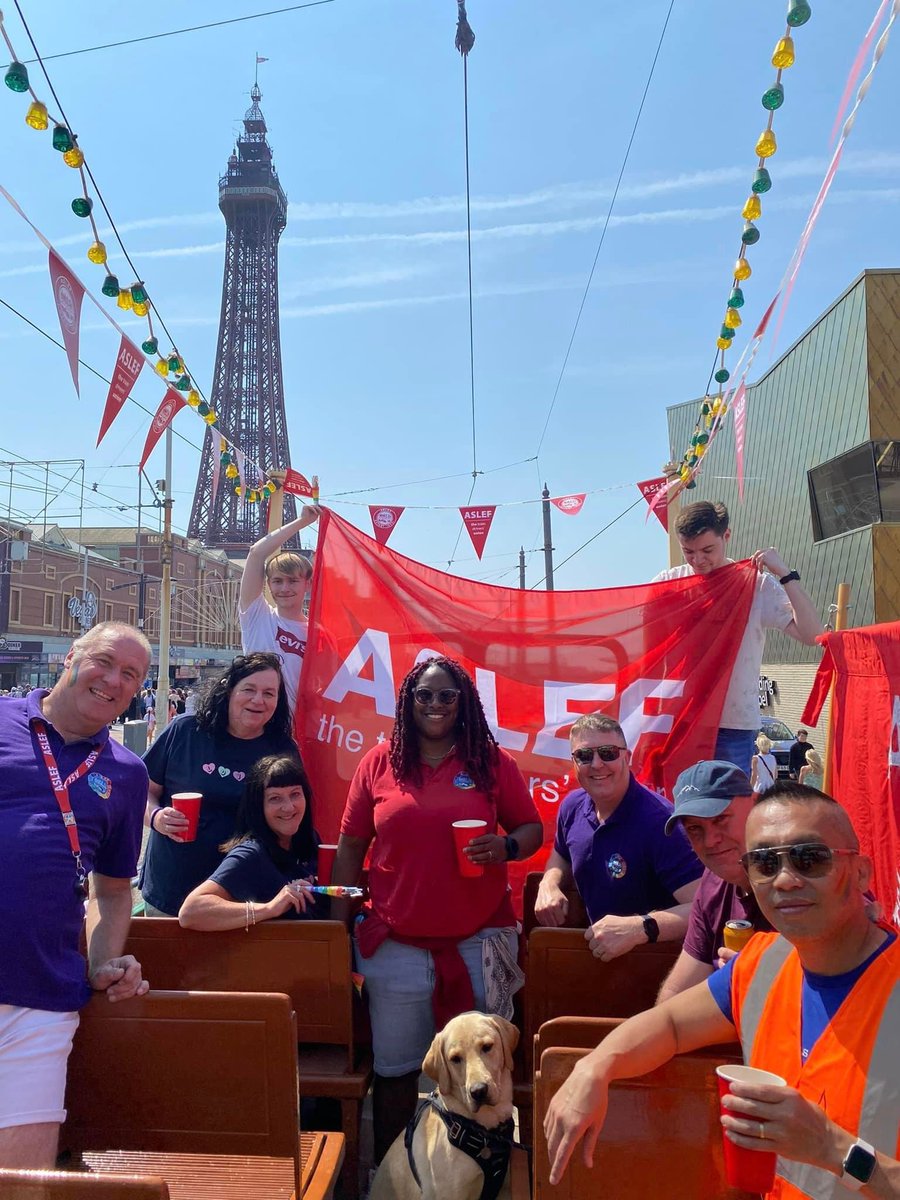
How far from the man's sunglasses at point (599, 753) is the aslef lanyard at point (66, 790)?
5.65 feet

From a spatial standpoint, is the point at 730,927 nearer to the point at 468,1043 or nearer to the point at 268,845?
the point at 468,1043

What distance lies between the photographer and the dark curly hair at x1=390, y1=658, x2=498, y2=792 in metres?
3.28

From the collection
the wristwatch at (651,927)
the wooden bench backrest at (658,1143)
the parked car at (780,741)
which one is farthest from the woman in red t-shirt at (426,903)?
the parked car at (780,741)

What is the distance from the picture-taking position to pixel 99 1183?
62.2 inches

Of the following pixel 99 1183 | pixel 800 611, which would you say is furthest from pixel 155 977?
pixel 800 611

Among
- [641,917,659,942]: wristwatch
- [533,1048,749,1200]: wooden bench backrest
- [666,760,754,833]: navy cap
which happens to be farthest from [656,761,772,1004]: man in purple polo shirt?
[533,1048,749,1200]: wooden bench backrest

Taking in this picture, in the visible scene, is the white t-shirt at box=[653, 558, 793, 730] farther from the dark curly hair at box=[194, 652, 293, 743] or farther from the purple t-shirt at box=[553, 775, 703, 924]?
the dark curly hair at box=[194, 652, 293, 743]

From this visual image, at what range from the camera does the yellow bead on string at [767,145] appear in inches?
169

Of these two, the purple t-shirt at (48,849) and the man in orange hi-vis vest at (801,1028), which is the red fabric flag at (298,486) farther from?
the man in orange hi-vis vest at (801,1028)

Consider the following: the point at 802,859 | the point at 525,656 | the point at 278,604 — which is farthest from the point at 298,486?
the point at 802,859

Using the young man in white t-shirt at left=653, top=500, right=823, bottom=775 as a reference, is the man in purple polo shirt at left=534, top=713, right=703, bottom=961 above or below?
below

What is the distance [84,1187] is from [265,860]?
1618mm

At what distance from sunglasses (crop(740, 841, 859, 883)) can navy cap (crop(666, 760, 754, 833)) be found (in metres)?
0.65

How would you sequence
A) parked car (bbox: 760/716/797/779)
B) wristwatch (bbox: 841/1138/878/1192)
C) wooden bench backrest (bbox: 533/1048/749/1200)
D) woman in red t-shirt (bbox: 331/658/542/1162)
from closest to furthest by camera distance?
wristwatch (bbox: 841/1138/878/1192)
wooden bench backrest (bbox: 533/1048/749/1200)
woman in red t-shirt (bbox: 331/658/542/1162)
parked car (bbox: 760/716/797/779)
